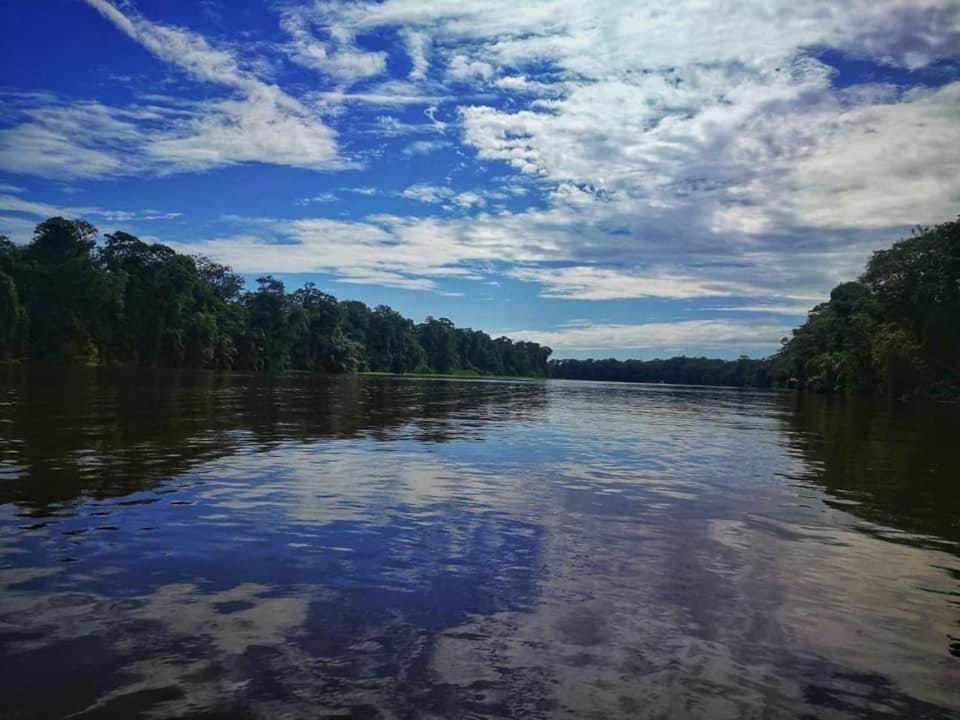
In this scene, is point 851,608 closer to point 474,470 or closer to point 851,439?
point 474,470

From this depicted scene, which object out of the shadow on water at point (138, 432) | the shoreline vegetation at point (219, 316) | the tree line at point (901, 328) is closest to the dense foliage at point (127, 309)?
the shoreline vegetation at point (219, 316)

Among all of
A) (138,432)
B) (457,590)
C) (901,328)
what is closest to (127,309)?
(138,432)

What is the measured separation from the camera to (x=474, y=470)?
17.8 m

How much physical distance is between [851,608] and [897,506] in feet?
28.1

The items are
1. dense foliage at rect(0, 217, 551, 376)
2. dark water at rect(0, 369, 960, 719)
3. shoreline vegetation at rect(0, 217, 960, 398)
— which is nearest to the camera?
dark water at rect(0, 369, 960, 719)

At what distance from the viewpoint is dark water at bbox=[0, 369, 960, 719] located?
541 centimetres

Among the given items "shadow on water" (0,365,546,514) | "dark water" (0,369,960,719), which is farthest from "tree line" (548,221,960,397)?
"dark water" (0,369,960,719)

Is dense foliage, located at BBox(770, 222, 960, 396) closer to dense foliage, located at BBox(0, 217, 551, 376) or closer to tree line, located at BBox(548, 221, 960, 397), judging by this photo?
tree line, located at BBox(548, 221, 960, 397)

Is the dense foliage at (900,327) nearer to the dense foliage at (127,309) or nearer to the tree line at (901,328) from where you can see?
the tree line at (901,328)

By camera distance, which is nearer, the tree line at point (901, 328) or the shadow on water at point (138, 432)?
the shadow on water at point (138, 432)

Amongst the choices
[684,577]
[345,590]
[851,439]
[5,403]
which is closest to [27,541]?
[345,590]

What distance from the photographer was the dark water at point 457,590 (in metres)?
5.41

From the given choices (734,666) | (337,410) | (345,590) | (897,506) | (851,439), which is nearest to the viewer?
(734,666)

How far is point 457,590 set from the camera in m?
7.97
